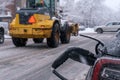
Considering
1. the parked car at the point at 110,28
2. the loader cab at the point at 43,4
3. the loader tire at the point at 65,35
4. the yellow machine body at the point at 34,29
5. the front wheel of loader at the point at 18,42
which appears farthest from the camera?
the parked car at the point at 110,28

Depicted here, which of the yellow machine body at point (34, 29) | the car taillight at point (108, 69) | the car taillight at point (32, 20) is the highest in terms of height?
the car taillight at point (108, 69)

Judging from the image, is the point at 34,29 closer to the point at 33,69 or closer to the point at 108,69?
the point at 33,69

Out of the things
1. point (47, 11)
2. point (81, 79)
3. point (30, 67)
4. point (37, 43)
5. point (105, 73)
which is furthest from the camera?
point (37, 43)

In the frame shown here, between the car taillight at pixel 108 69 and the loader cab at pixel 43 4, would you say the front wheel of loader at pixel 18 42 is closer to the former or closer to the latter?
the loader cab at pixel 43 4

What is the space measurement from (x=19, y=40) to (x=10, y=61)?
5.52 metres

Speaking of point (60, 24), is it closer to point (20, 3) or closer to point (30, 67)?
point (30, 67)

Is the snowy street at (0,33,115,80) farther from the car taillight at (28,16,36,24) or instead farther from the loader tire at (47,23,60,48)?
the car taillight at (28,16,36,24)

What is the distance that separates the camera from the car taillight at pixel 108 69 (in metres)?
2.76

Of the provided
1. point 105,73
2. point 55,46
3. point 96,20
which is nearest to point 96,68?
point 105,73

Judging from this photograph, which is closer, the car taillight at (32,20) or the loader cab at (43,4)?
the car taillight at (32,20)

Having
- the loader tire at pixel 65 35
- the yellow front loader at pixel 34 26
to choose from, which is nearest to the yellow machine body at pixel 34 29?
the yellow front loader at pixel 34 26

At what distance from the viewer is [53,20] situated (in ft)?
56.6

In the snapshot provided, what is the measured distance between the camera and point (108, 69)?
279 centimetres

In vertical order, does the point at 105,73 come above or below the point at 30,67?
above
